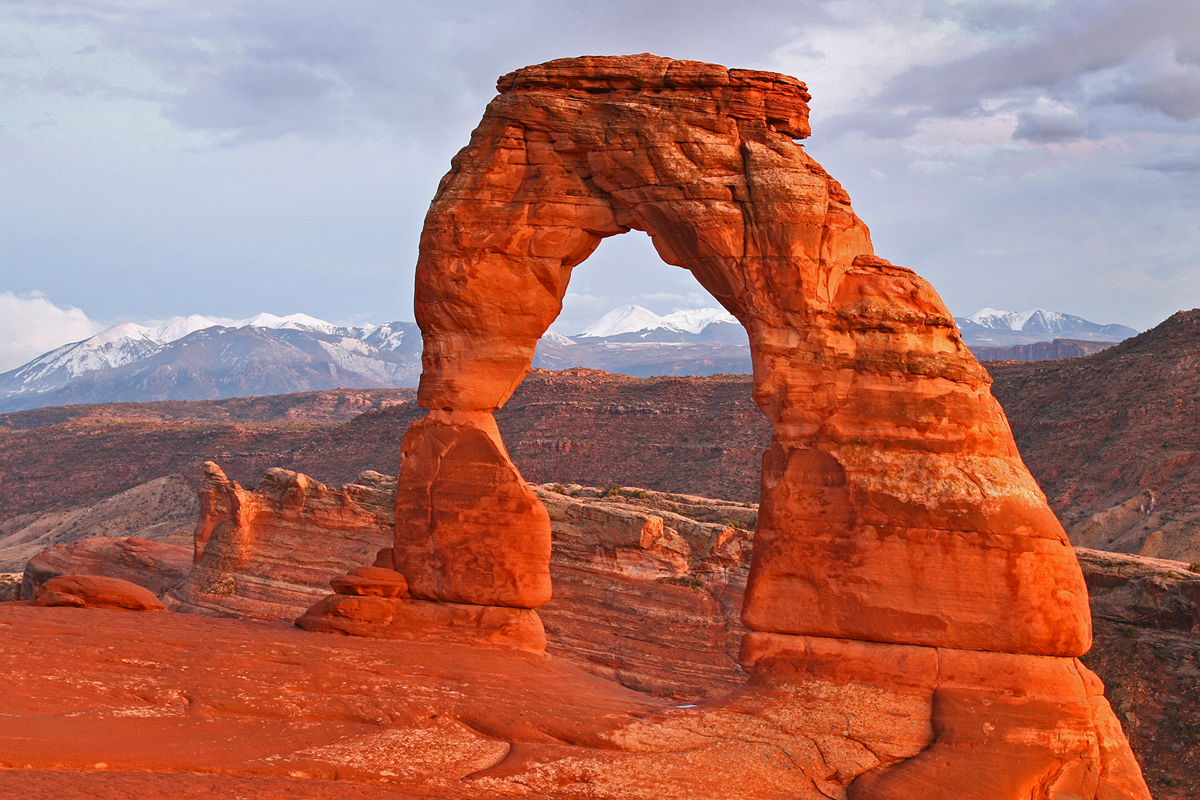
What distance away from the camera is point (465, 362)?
16.7 meters

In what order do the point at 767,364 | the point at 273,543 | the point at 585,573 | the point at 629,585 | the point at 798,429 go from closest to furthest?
the point at 798,429 < the point at 767,364 < the point at 629,585 < the point at 585,573 < the point at 273,543

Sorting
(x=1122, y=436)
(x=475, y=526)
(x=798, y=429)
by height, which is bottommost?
(x=475, y=526)

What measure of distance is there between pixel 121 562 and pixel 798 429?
2114 centimetres

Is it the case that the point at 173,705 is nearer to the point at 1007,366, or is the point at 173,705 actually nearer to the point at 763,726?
the point at 763,726

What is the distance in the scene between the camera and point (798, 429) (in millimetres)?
14078

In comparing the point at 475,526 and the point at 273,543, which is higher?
the point at 475,526

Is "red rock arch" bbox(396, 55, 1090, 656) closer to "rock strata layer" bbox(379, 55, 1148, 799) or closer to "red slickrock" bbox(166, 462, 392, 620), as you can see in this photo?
"rock strata layer" bbox(379, 55, 1148, 799)

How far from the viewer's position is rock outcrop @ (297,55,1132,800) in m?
12.5

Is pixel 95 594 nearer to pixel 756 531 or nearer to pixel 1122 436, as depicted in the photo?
pixel 756 531

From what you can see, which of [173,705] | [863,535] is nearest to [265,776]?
[173,705]

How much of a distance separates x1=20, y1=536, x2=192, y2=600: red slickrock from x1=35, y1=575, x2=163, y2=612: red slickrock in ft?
30.3

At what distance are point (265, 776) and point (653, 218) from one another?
9.17m

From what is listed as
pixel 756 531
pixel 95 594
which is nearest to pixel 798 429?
pixel 756 531

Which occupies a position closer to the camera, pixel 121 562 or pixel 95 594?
pixel 95 594
